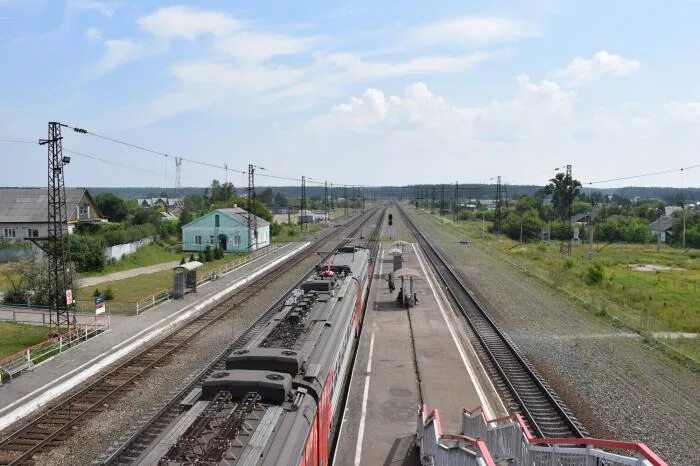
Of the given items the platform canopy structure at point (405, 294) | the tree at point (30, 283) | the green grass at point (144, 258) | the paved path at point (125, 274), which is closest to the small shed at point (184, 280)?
the tree at point (30, 283)

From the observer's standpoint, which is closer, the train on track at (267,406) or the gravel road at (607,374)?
the train on track at (267,406)

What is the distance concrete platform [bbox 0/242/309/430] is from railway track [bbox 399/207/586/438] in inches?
603

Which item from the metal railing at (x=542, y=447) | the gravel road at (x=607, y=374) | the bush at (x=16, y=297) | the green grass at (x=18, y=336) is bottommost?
the gravel road at (x=607, y=374)

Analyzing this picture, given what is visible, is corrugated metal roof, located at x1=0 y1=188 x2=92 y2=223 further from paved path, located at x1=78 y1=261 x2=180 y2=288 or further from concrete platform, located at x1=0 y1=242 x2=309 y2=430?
concrete platform, located at x1=0 y1=242 x2=309 y2=430

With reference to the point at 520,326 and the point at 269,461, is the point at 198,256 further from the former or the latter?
the point at 269,461

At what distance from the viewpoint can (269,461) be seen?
8.47 m

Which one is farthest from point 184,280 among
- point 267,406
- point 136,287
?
point 267,406

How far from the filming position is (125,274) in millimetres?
48000

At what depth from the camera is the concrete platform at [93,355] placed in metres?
18.1

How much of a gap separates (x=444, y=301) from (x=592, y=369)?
554 inches

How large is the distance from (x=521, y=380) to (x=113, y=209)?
70813 mm

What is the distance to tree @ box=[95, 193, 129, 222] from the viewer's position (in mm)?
78500

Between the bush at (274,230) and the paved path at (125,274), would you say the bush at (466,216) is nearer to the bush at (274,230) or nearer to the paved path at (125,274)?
the bush at (274,230)

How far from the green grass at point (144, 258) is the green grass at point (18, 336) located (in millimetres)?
18574
